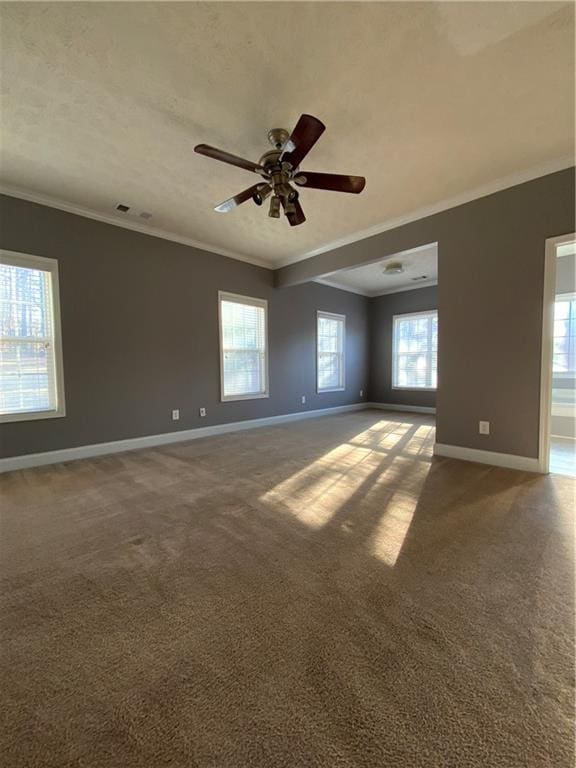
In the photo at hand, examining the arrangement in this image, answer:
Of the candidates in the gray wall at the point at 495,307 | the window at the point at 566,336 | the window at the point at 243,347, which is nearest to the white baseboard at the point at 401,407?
the window at the point at 566,336

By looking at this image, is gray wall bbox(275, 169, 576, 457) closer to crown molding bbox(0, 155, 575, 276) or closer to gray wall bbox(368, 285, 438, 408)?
crown molding bbox(0, 155, 575, 276)

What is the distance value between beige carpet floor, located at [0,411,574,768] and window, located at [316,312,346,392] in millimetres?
4315

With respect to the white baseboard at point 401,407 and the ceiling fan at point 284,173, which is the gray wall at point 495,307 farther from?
the white baseboard at point 401,407

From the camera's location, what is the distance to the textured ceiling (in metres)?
1.66

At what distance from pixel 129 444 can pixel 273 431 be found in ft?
6.87

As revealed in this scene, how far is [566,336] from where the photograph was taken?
509 centimetres

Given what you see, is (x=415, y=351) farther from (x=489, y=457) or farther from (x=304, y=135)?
(x=304, y=135)

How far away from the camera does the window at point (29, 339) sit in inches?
129

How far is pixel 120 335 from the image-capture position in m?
4.01

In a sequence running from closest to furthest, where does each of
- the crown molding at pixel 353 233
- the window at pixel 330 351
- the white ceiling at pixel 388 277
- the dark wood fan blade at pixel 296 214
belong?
1. the dark wood fan blade at pixel 296 214
2. the crown molding at pixel 353 233
3. the white ceiling at pixel 388 277
4. the window at pixel 330 351

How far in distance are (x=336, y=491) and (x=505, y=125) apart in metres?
3.11

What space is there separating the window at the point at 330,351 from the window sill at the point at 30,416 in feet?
14.8

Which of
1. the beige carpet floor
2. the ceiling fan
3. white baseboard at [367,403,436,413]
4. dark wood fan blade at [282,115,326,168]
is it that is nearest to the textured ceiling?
the ceiling fan

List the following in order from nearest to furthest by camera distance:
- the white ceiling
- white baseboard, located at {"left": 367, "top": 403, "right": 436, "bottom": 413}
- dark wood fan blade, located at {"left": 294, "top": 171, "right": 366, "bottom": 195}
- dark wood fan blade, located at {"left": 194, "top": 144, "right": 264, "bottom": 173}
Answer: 1. dark wood fan blade, located at {"left": 194, "top": 144, "right": 264, "bottom": 173}
2. dark wood fan blade, located at {"left": 294, "top": 171, "right": 366, "bottom": 195}
3. the white ceiling
4. white baseboard, located at {"left": 367, "top": 403, "right": 436, "bottom": 413}
